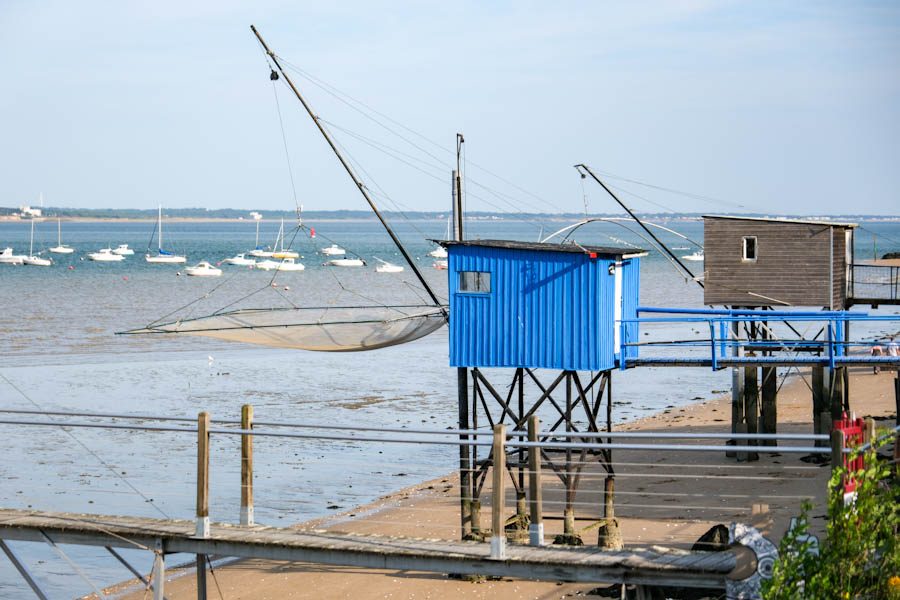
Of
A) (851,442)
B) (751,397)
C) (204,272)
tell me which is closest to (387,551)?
(851,442)

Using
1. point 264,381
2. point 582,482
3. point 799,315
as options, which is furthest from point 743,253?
point 264,381

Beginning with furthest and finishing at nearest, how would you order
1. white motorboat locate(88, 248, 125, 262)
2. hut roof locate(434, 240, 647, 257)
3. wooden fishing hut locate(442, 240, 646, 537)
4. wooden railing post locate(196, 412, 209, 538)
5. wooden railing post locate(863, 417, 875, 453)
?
white motorboat locate(88, 248, 125, 262) → wooden fishing hut locate(442, 240, 646, 537) → hut roof locate(434, 240, 647, 257) → wooden railing post locate(196, 412, 209, 538) → wooden railing post locate(863, 417, 875, 453)

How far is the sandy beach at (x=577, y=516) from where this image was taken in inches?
688

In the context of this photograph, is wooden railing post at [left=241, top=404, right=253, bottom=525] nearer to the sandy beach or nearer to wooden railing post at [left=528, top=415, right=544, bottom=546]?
the sandy beach

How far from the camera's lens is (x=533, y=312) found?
18.2 metres

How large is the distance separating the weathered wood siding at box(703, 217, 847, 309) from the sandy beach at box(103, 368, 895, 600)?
381cm

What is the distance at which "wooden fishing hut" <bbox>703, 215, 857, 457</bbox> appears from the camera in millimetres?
25688

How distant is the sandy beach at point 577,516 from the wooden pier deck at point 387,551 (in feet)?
6.83

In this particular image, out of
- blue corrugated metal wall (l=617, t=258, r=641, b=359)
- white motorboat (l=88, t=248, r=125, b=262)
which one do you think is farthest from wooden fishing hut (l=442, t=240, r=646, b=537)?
white motorboat (l=88, t=248, r=125, b=262)

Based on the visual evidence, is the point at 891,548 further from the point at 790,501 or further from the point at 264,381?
the point at 264,381

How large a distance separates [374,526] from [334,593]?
4.30 metres

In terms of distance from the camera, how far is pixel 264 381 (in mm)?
43094

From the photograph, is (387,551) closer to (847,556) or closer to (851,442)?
(847,556)

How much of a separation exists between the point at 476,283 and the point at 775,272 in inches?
407
